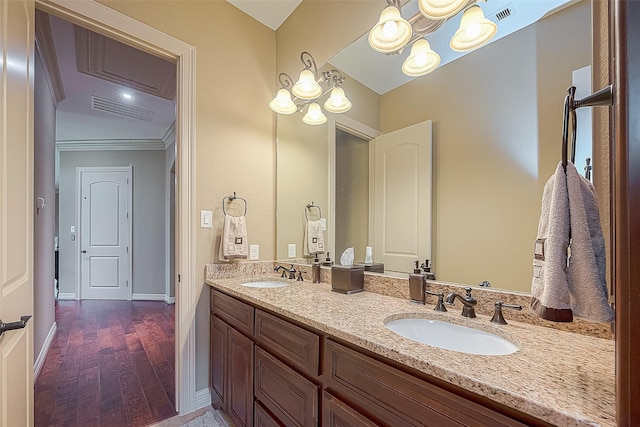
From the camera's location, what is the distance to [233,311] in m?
1.60

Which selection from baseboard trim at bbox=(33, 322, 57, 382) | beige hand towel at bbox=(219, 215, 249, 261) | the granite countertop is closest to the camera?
the granite countertop

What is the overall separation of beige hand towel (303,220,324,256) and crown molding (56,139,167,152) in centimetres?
390

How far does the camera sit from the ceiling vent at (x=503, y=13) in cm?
116

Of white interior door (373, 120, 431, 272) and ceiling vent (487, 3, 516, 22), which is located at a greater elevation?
ceiling vent (487, 3, 516, 22)

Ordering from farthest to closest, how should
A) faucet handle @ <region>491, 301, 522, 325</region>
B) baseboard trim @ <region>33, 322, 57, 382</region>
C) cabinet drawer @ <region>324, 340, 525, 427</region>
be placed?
baseboard trim @ <region>33, 322, 57, 382</region>
faucet handle @ <region>491, 301, 522, 325</region>
cabinet drawer @ <region>324, 340, 525, 427</region>

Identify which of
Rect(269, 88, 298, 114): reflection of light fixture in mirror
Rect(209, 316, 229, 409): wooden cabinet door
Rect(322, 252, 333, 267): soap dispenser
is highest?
Rect(269, 88, 298, 114): reflection of light fixture in mirror

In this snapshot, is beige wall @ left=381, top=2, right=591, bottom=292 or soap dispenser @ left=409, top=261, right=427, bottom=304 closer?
beige wall @ left=381, top=2, right=591, bottom=292

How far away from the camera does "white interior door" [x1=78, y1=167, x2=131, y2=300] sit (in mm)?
4762

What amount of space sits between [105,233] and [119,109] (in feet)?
7.30

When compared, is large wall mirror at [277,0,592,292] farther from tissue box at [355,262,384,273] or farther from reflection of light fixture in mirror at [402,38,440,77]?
tissue box at [355,262,384,273]

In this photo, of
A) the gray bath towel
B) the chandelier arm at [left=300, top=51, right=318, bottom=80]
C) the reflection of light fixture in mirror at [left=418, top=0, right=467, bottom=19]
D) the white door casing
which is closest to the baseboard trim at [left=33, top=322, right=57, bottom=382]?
the white door casing

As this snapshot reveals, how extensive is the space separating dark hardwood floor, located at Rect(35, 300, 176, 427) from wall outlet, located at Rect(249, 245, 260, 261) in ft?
3.55

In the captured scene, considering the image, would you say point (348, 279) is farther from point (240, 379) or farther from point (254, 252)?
point (254, 252)

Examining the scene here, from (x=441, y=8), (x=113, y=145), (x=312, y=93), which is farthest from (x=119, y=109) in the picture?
(x=441, y=8)
